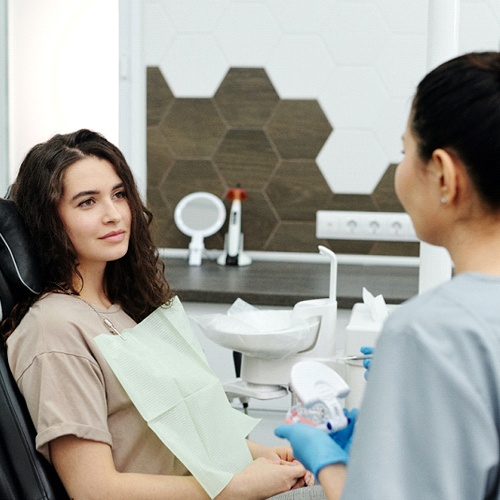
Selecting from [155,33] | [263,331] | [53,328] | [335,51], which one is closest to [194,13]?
[155,33]

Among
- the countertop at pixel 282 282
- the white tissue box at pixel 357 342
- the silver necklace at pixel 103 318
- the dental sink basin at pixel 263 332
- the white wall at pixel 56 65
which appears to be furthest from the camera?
the white wall at pixel 56 65

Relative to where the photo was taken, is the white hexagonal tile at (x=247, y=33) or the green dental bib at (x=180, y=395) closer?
the green dental bib at (x=180, y=395)

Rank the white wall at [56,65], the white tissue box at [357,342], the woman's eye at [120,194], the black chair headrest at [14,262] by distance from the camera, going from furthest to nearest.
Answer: the white wall at [56,65], the white tissue box at [357,342], the woman's eye at [120,194], the black chair headrest at [14,262]

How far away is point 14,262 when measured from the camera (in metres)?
1.45

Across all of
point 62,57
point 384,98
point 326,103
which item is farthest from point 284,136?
point 62,57

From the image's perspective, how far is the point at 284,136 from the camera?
10.8 ft

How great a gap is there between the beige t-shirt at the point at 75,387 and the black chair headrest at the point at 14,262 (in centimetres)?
4

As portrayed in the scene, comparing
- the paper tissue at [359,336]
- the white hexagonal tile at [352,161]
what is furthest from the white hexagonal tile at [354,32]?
the paper tissue at [359,336]

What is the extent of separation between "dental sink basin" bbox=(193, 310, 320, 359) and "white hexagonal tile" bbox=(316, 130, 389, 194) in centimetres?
126

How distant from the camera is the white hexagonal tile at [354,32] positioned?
3.20 m

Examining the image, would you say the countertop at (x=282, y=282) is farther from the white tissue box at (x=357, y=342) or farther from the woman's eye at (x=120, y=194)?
the woman's eye at (x=120, y=194)

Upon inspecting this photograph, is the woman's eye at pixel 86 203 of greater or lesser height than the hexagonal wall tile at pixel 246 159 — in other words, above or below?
below

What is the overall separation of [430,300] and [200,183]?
104 inches

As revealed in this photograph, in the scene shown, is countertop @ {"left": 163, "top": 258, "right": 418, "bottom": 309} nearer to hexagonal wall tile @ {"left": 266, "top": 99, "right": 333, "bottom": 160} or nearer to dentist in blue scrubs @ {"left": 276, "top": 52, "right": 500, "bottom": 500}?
hexagonal wall tile @ {"left": 266, "top": 99, "right": 333, "bottom": 160}
